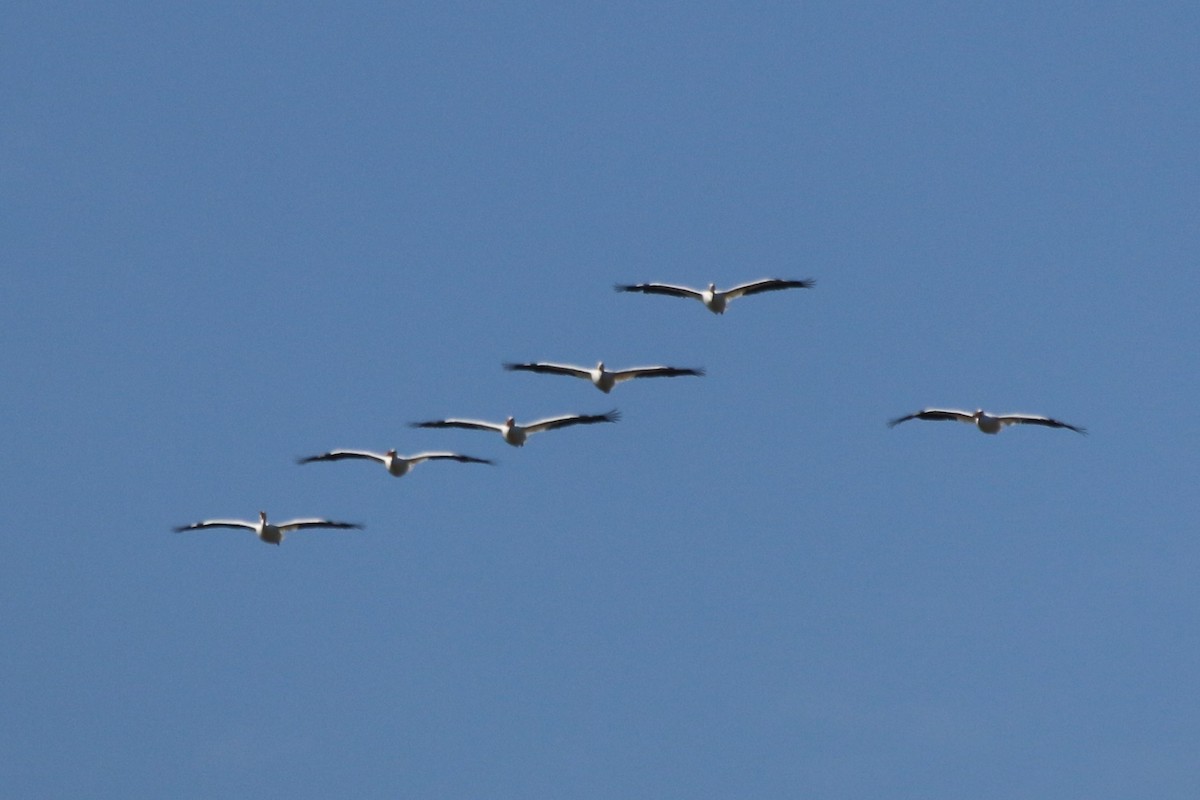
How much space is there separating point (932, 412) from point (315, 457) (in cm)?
1691

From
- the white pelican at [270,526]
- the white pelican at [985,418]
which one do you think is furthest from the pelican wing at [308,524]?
the white pelican at [985,418]

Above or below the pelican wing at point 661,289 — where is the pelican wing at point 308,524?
below

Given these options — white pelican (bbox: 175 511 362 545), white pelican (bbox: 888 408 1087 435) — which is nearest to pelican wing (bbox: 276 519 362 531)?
white pelican (bbox: 175 511 362 545)

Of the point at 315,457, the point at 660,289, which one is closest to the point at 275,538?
the point at 315,457

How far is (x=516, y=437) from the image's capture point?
61.0 metres

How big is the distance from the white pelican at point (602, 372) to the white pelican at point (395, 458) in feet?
9.57

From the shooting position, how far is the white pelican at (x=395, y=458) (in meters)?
61.9

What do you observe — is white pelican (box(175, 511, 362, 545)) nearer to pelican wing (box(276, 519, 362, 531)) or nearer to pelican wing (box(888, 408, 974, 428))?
pelican wing (box(276, 519, 362, 531))

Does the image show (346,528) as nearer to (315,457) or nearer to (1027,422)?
(315,457)

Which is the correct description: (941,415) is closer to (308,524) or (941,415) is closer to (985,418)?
(985,418)

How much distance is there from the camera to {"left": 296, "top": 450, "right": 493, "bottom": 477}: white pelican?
61.9 metres

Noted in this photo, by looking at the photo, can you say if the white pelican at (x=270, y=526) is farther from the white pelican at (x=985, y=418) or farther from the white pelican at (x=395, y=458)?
the white pelican at (x=985, y=418)

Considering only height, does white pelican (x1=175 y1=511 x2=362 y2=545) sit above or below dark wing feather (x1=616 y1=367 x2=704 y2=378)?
below

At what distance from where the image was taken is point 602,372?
61.1 metres
